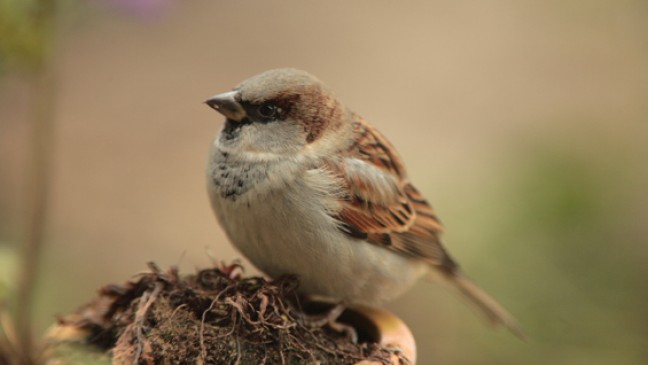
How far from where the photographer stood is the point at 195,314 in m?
1.78

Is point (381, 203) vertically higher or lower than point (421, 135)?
higher

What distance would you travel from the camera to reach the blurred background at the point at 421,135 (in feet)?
12.0

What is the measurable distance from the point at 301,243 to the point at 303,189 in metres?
0.14

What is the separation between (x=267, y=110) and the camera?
206cm

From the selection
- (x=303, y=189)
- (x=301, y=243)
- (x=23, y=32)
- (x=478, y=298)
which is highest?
(x=23, y=32)

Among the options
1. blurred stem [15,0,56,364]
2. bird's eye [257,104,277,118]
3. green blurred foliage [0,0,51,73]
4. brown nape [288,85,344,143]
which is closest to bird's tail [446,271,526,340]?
brown nape [288,85,344,143]

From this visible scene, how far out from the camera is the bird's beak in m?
2.01

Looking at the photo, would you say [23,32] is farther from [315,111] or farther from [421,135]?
[421,135]

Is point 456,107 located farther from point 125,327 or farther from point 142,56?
point 125,327

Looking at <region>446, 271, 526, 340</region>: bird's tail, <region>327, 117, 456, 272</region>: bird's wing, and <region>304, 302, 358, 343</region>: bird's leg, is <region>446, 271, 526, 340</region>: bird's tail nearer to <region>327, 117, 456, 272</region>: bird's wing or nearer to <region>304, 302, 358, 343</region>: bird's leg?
<region>327, 117, 456, 272</region>: bird's wing

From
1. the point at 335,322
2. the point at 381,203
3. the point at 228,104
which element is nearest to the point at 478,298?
the point at 381,203

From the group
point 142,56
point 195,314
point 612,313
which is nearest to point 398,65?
point 142,56

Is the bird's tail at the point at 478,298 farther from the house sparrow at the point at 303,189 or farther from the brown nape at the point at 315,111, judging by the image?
the brown nape at the point at 315,111

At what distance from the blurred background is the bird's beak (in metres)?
0.47
